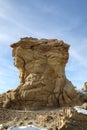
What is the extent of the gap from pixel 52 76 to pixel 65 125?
17.4 metres

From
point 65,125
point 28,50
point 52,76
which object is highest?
point 28,50

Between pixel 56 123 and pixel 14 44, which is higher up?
pixel 14 44

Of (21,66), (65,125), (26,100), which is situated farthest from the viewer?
(21,66)

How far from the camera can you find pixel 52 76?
45.4m

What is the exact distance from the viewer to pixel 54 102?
43.8m

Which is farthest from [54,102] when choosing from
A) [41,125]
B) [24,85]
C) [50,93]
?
[41,125]

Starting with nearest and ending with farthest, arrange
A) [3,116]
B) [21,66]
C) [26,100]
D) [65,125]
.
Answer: [65,125], [3,116], [26,100], [21,66]

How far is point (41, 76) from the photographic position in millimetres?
44750

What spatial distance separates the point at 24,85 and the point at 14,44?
5.65 m

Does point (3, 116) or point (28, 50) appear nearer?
point (3, 116)

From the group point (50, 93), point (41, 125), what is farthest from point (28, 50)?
point (41, 125)

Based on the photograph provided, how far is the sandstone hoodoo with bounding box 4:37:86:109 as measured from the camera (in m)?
43.4

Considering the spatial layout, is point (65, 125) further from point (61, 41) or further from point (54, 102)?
point (61, 41)

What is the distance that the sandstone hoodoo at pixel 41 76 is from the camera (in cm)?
4338
